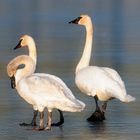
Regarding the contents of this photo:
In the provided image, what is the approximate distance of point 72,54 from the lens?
69.7ft

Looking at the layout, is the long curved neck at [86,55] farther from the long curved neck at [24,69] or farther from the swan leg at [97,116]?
the long curved neck at [24,69]

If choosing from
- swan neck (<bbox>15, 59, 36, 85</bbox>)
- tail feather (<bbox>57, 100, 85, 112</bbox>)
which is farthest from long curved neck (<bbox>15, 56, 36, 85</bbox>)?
tail feather (<bbox>57, 100, 85, 112</bbox>)

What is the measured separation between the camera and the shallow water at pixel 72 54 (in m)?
12.0

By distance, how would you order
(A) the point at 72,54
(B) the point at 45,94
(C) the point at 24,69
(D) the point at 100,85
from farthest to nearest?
(A) the point at 72,54
(D) the point at 100,85
(C) the point at 24,69
(B) the point at 45,94

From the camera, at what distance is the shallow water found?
1195 cm

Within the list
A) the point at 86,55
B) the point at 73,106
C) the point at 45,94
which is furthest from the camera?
the point at 86,55

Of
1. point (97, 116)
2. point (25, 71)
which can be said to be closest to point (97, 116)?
point (97, 116)

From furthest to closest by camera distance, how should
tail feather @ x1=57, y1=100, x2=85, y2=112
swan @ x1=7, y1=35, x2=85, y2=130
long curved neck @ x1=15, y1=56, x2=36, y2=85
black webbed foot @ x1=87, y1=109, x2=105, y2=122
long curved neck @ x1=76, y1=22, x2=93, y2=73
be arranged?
long curved neck @ x1=76, y1=22, x2=93, y2=73 → black webbed foot @ x1=87, y1=109, x2=105, y2=122 → long curved neck @ x1=15, y1=56, x2=36, y2=85 → swan @ x1=7, y1=35, x2=85, y2=130 → tail feather @ x1=57, y1=100, x2=85, y2=112

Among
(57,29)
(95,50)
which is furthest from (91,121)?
(57,29)

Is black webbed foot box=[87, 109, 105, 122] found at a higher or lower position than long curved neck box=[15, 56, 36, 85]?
lower

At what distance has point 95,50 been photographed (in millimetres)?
22250

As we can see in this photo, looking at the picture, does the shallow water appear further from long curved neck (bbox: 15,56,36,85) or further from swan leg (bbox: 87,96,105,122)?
long curved neck (bbox: 15,56,36,85)

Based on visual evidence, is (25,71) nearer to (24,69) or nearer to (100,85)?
(24,69)

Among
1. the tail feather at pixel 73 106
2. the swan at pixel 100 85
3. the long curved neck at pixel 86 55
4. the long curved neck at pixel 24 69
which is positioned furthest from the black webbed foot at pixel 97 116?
the long curved neck at pixel 86 55
